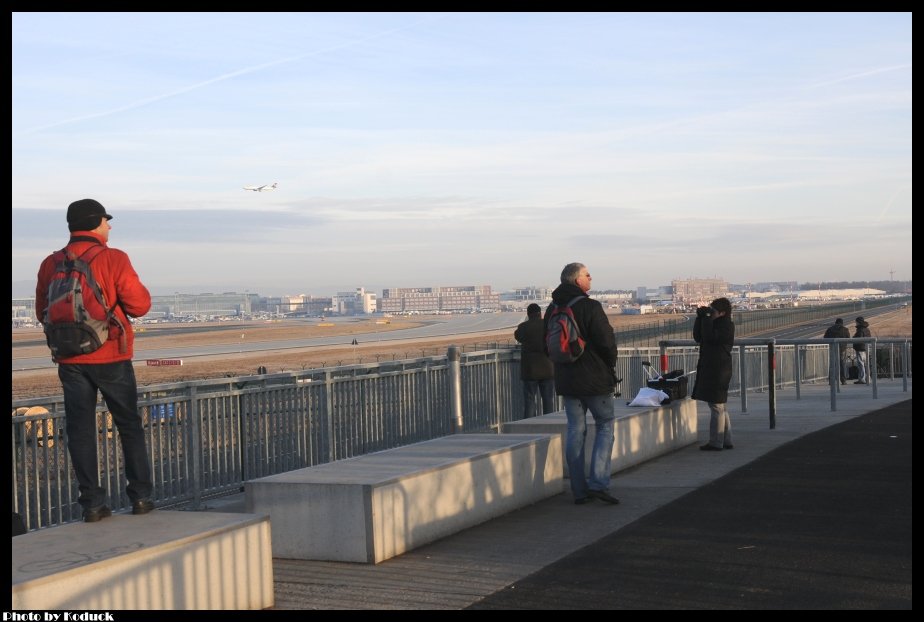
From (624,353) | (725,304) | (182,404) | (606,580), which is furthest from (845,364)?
(606,580)

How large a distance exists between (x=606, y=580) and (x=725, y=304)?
6.97m

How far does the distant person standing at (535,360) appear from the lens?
50.9 feet

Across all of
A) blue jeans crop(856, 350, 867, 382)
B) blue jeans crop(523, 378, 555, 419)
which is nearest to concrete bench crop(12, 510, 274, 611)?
blue jeans crop(523, 378, 555, 419)

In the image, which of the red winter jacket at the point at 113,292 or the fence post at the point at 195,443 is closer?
the red winter jacket at the point at 113,292

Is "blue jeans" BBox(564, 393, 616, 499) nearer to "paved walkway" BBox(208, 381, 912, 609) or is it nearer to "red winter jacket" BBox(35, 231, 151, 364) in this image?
"paved walkway" BBox(208, 381, 912, 609)

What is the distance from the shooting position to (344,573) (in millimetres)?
7477

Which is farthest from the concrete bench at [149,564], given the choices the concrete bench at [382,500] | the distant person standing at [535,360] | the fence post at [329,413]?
the distant person standing at [535,360]

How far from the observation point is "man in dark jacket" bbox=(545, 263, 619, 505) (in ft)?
31.7

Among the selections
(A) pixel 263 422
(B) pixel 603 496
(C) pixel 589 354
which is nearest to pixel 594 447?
(B) pixel 603 496

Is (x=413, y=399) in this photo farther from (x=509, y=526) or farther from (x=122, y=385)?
(x=122, y=385)

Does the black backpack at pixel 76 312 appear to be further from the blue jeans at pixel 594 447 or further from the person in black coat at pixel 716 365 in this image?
the person in black coat at pixel 716 365

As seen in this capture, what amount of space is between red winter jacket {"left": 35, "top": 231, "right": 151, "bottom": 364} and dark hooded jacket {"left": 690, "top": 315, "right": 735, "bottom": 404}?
7.81m

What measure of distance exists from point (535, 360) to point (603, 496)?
5.92 metres

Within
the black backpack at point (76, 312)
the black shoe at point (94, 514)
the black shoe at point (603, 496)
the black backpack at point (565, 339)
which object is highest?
the black backpack at point (76, 312)
